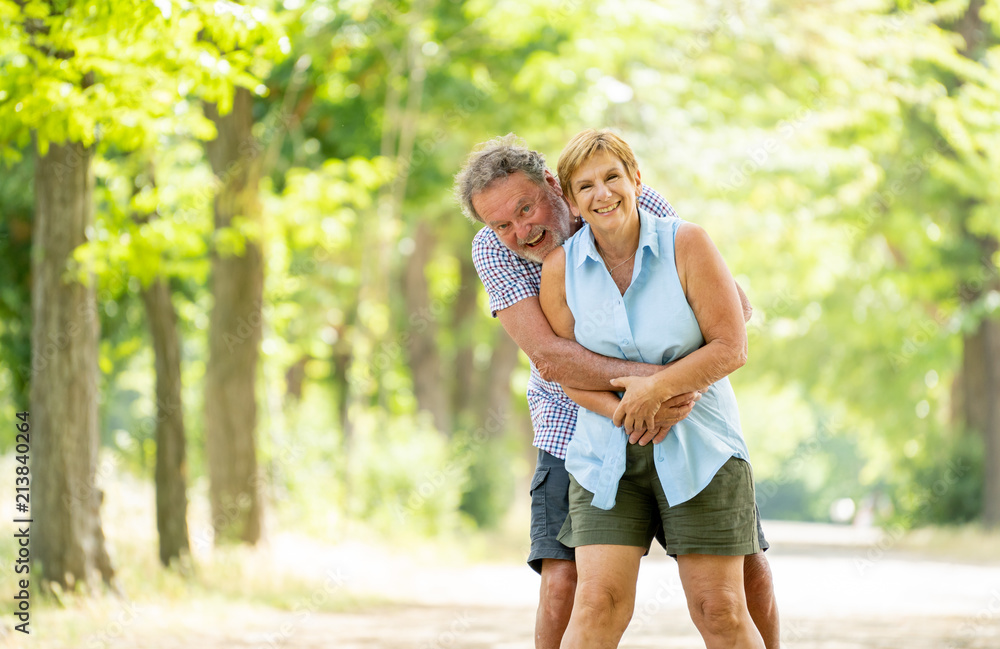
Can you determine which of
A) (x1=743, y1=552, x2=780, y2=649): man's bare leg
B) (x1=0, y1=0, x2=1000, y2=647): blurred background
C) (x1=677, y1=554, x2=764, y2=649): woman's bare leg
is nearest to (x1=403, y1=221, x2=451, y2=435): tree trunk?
(x1=0, y1=0, x2=1000, y2=647): blurred background

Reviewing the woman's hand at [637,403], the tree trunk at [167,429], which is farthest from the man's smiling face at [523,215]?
the tree trunk at [167,429]

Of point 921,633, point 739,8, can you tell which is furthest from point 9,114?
point 739,8

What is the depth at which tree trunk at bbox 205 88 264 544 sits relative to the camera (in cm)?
999

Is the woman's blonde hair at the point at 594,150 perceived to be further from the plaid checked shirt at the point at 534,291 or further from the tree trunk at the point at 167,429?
the tree trunk at the point at 167,429

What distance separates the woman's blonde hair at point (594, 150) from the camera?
11.0 feet

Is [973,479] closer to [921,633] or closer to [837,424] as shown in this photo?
[837,424]

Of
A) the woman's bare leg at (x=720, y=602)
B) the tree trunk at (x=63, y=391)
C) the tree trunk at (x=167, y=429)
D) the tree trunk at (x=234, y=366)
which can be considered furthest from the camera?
the tree trunk at (x=234, y=366)

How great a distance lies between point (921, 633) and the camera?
718cm

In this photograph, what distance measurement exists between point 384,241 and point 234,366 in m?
2.16

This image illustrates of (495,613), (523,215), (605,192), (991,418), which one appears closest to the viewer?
(605,192)

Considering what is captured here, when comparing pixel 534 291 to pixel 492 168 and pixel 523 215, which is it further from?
pixel 492 168

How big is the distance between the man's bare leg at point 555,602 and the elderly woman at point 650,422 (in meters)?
0.32

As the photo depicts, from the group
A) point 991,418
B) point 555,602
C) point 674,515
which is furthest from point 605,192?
point 991,418

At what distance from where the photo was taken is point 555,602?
367 centimetres
